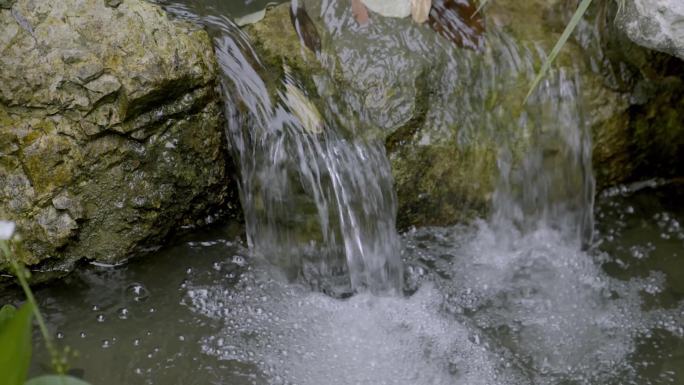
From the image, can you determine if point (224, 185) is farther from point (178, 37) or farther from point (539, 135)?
point (539, 135)

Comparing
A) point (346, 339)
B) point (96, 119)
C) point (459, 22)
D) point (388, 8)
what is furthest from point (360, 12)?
point (346, 339)

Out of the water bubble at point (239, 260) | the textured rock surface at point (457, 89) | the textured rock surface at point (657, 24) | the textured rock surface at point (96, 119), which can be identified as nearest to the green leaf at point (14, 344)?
the textured rock surface at point (96, 119)

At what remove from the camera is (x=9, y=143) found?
93.0 inches

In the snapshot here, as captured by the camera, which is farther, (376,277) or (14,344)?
(376,277)

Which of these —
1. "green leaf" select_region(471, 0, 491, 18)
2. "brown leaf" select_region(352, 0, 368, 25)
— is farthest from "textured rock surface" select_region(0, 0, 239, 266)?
"green leaf" select_region(471, 0, 491, 18)

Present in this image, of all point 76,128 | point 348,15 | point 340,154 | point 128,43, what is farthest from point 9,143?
point 348,15

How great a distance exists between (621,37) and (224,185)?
5.26ft

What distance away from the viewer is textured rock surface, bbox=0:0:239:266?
7.77 feet

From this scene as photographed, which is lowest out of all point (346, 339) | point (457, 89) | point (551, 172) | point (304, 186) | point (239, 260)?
point (346, 339)

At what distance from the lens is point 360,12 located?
2.84 meters

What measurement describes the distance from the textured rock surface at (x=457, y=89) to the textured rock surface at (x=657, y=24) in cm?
34

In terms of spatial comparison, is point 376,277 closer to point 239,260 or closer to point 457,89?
point 239,260

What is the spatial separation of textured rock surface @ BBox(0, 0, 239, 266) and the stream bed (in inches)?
7.9

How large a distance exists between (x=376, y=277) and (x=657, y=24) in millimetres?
1244
